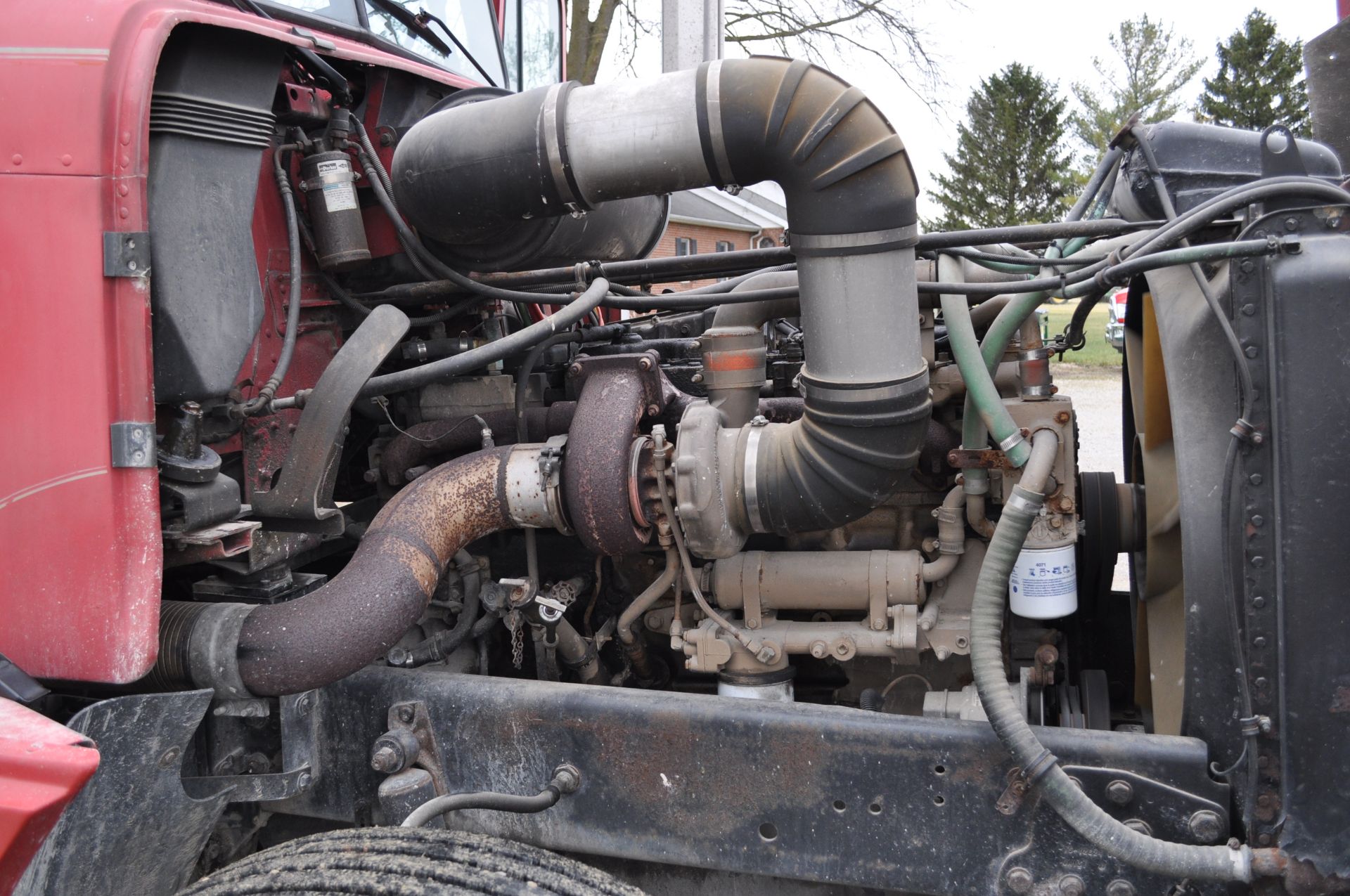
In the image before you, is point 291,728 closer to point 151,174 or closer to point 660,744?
Answer: point 660,744

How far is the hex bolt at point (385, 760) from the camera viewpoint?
1.87 metres

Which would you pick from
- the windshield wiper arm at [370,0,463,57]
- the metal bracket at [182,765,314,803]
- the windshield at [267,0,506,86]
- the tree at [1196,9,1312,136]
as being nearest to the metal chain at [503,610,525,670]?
the metal bracket at [182,765,314,803]

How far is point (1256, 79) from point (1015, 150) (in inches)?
295

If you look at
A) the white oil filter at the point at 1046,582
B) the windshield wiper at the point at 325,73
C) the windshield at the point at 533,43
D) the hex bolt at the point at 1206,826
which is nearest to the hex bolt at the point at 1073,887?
the hex bolt at the point at 1206,826

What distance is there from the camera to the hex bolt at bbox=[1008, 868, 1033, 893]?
5.44 feet

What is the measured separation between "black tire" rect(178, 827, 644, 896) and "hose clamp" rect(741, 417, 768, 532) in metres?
0.69

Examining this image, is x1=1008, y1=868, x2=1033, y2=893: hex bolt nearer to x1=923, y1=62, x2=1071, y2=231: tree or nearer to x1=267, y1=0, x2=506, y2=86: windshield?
x1=267, y1=0, x2=506, y2=86: windshield

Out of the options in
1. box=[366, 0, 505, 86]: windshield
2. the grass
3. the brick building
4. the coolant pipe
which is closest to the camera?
the coolant pipe

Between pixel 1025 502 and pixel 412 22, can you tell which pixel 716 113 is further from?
pixel 412 22

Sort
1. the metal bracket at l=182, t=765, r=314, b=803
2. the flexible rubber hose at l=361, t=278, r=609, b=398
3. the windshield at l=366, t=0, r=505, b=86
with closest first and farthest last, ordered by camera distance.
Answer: the metal bracket at l=182, t=765, r=314, b=803 < the flexible rubber hose at l=361, t=278, r=609, b=398 < the windshield at l=366, t=0, r=505, b=86

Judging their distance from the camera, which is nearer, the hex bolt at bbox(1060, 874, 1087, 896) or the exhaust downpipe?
the hex bolt at bbox(1060, 874, 1087, 896)

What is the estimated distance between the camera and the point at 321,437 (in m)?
1.90

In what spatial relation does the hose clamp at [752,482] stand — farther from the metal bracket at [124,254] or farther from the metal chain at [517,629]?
the metal bracket at [124,254]

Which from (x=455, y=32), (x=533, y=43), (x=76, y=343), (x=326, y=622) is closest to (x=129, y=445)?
(x=76, y=343)
